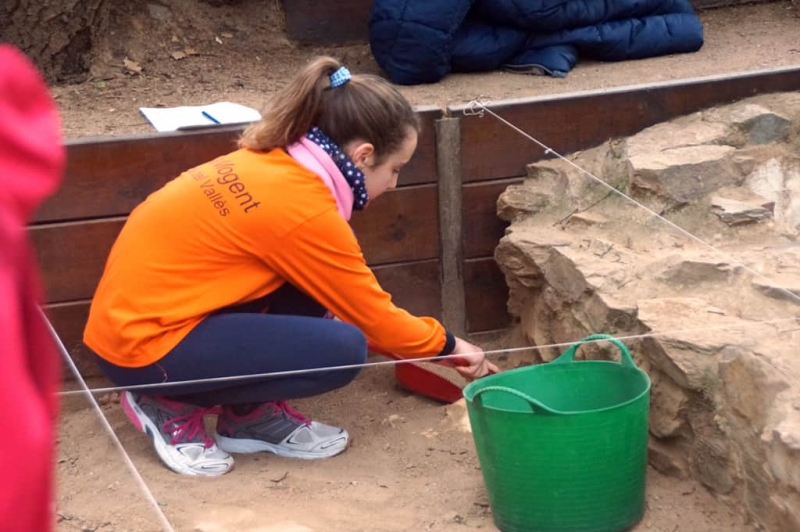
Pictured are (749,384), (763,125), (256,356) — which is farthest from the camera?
(763,125)

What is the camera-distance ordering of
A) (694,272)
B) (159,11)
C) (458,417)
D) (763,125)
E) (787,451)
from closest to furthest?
(787,451), (694,272), (458,417), (763,125), (159,11)

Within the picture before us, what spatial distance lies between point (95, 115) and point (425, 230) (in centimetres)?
111

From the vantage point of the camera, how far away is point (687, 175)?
314 cm

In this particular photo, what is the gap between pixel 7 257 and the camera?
0.71 metres

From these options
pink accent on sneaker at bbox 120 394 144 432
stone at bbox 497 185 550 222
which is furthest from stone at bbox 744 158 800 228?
pink accent on sneaker at bbox 120 394 144 432

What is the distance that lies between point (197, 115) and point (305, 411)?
91cm

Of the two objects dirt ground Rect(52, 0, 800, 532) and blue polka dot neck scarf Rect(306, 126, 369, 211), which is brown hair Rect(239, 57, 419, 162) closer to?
blue polka dot neck scarf Rect(306, 126, 369, 211)

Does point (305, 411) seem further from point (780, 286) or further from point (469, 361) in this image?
point (780, 286)

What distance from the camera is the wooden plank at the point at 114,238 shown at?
125 inches

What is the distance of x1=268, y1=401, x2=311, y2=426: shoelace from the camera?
290cm

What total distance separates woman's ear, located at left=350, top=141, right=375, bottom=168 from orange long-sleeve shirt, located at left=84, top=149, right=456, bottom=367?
3.8 inches

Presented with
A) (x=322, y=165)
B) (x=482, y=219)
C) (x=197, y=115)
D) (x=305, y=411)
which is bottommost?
(x=305, y=411)

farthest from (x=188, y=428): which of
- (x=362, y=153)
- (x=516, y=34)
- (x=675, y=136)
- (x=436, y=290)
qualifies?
(x=516, y=34)

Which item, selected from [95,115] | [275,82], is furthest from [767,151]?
[95,115]
